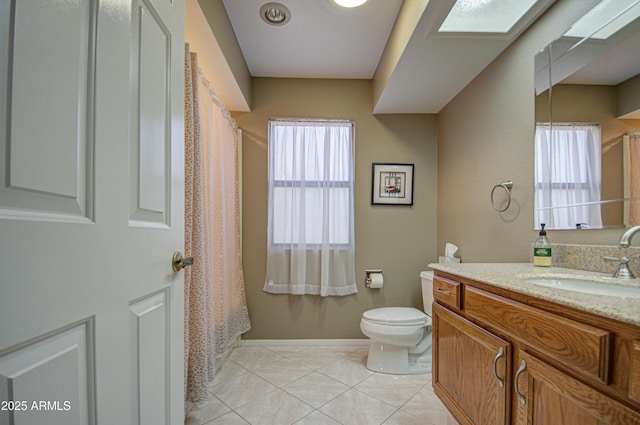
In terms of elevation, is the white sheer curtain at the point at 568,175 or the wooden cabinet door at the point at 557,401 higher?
the white sheer curtain at the point at 568,175

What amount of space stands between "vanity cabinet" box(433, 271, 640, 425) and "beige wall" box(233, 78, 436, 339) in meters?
1.25

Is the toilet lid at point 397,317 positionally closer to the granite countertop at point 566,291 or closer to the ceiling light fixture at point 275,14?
the granite countertop at point 566,291

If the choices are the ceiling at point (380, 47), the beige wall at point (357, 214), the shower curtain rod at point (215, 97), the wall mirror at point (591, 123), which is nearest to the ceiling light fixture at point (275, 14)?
the ceiling at point (380, 47)

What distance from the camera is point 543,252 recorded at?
1.27 metres

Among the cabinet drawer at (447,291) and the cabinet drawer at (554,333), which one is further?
the cabinet drawer at (447,291)

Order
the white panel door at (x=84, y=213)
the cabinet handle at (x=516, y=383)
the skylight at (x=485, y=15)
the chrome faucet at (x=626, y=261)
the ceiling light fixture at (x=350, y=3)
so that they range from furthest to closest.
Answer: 1. the ceiling light fixture at (x=350, y=3)
2. the skylight at (x=485, y=15)
3. the chrome faucet at (x=626, y=261)
4. the cabinet handle at (x=516, y=383)
5. the white panel door at (x=84, y=213)

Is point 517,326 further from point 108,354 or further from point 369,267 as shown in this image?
point 369,267

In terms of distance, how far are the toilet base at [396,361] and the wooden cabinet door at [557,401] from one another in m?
1.28

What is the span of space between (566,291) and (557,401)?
0.28 meters

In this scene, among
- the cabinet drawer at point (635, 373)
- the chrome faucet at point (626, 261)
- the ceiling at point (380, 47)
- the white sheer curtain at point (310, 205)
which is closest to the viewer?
the cabinet drawer at point (635, 373)

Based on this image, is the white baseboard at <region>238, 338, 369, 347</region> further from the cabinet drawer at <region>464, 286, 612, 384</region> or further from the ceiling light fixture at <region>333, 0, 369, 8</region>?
the ceiling light fixture at <region>333, 0, 369, 8</region>

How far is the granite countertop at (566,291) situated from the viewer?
59cm

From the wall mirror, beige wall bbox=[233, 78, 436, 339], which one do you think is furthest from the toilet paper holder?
the wall mirror

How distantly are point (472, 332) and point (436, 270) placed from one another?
0.38m
